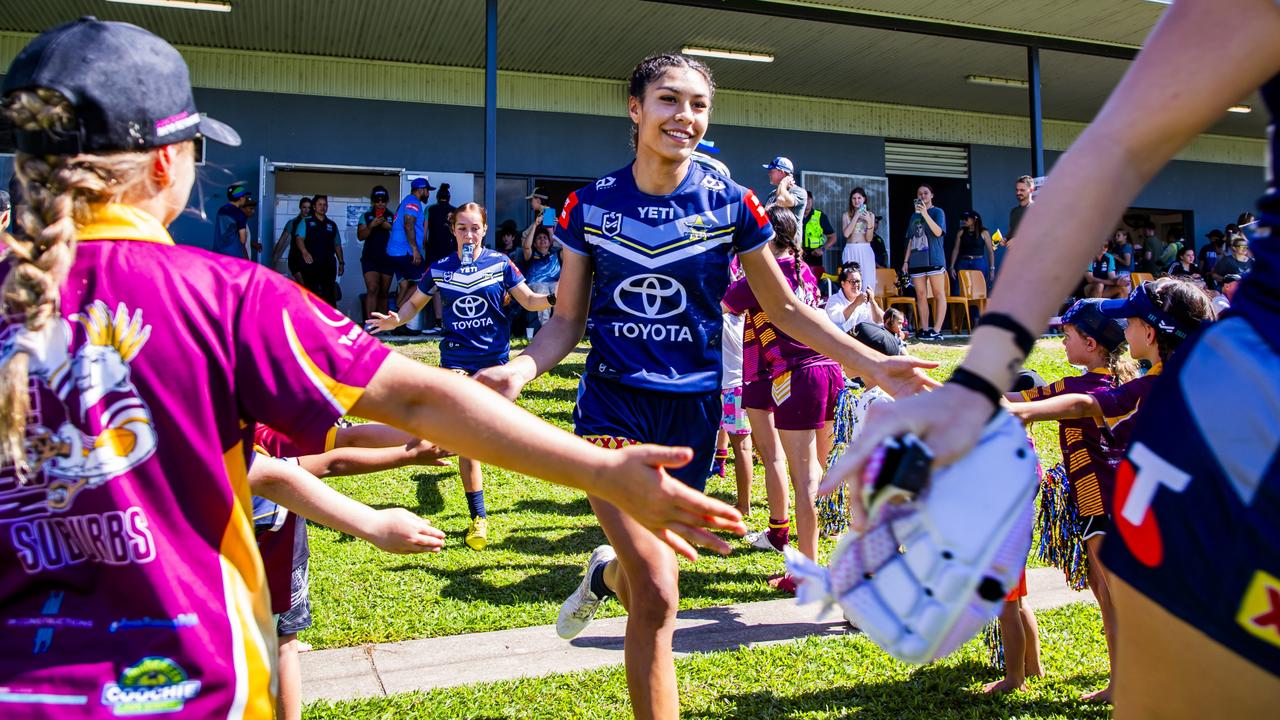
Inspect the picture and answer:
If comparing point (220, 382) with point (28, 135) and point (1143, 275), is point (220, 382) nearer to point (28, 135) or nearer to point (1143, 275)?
point (28, 135)

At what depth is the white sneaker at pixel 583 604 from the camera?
4387 millimetres

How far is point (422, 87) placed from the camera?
59.0 ft

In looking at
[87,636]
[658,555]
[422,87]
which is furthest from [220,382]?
[422,87]

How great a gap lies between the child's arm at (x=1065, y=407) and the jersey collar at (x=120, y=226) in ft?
10.7

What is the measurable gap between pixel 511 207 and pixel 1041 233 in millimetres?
17765

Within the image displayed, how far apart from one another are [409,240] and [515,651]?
10890mm

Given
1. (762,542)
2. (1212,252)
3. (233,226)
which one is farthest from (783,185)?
(1212,252)

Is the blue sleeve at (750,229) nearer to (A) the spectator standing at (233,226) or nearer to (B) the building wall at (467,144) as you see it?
(A) the spectator standing at (233,226)

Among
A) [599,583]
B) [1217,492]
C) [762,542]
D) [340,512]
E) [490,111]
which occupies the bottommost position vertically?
[762,542]

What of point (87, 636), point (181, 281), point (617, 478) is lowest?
point (87, 636)

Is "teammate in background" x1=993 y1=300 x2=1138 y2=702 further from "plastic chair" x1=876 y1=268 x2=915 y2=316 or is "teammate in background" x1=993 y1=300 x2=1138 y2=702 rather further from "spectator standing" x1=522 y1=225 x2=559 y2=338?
"plastic chair" x1=876 y1=268 x2=915 y2=316

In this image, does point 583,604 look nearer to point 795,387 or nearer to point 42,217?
point 795,387

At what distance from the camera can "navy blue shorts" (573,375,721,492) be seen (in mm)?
3621

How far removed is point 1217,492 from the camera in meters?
1.35
